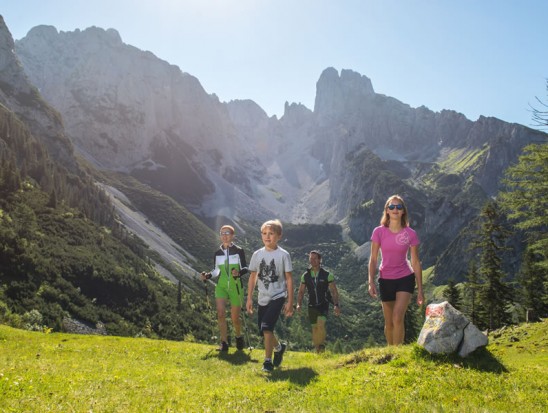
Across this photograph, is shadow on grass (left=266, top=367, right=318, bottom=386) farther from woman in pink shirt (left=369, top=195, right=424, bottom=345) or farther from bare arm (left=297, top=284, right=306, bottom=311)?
bare arm (left=297, top=284, right=306, bottom=311)

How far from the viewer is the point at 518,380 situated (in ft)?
26.9

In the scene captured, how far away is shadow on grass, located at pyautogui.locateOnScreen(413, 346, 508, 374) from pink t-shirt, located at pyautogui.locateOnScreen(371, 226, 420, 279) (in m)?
2.34

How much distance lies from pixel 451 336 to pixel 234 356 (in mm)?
8302

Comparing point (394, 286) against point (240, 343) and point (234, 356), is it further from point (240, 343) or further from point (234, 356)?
point (240, 343)

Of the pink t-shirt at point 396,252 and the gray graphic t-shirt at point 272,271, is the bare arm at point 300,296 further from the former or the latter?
the pink t-shirt at point 396,252

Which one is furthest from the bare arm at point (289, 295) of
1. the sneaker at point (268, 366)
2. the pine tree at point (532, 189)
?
the pine tree at point (532, 189)

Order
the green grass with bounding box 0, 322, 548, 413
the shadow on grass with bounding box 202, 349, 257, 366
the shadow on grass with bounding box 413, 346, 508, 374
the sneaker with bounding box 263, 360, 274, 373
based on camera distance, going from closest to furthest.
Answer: the green grass with bounding box 0, 322, 548, 413, the shadow on grass with bounding box 413, 346, 508, 374, the sneaker with bounding box 263, 360, 274, 373, the shadow on grass with bounding box 202, 349, 257, 366

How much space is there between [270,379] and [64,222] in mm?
141208

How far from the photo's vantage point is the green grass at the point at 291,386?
22.8 ft

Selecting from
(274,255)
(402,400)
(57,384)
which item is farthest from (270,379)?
(57,384)

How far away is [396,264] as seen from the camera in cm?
1180

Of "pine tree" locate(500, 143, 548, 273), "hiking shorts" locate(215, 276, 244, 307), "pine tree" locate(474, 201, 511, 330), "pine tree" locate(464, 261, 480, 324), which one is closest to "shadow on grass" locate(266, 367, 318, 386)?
"hiking shorts" locate(215, 276, 244, 307)

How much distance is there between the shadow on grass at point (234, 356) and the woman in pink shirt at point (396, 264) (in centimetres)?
532

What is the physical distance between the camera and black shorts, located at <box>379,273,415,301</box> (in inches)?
460
